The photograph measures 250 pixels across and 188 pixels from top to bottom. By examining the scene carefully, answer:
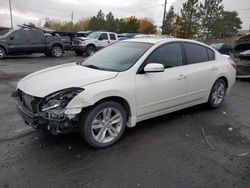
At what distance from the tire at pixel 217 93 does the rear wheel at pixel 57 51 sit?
14.1 metres

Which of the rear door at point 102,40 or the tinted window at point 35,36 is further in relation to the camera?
the rear door at point 102,40

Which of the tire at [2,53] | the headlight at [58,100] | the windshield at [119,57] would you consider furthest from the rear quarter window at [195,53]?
the tire at [2,53]

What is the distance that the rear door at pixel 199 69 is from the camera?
4965mm

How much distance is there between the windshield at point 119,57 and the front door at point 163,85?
0.78 feet

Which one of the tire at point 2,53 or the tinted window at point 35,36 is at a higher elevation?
the tinted window at point 35,36

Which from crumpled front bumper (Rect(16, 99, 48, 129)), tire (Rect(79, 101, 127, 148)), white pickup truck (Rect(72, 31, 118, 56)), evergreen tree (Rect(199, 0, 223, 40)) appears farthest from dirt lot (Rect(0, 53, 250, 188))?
evergreen tree (Rect(199, 0, 223, 40))

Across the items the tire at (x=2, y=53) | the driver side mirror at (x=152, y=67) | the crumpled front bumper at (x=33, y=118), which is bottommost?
the tire at (x=2, y=53)

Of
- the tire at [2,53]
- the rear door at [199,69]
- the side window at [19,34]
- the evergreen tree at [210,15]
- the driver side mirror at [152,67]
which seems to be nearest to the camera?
the driver side mirror at [152,67]

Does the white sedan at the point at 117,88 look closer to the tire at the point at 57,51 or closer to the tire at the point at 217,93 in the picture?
the tire at the point at 217,93

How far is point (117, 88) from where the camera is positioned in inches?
148

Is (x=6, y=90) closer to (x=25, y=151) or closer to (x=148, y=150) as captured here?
(x=25, y=151)

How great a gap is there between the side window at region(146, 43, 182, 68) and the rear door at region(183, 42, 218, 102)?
229mm

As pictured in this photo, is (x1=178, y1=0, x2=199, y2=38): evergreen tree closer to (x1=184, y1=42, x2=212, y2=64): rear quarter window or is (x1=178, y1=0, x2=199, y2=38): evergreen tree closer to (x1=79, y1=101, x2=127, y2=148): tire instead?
(x1=184, y1=42, x2=212, y2=64): rear quarter window

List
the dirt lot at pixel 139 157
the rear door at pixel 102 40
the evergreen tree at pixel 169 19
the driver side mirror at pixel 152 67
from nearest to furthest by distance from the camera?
the dirt lot at pixel 139 157 < the driver side mirror at pixel 152 67 < the rear door at pixel 102 40 < the evergreen tree at pixel 169 19
